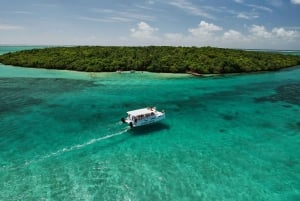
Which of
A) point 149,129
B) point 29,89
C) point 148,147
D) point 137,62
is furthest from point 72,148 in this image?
point 137,62

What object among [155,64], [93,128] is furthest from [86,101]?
[155,64]

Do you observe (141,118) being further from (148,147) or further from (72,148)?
(72,148)

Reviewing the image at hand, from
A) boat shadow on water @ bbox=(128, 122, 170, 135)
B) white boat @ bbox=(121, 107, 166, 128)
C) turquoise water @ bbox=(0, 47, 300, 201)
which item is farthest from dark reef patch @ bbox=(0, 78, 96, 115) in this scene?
boat shadow on water @ bbox=(128, 122, 170, 135)

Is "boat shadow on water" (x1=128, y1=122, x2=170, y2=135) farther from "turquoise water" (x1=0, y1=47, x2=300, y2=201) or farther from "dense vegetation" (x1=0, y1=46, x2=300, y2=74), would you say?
"dense vegetation" (x1=0, y1=46, x2=300, y2=74)

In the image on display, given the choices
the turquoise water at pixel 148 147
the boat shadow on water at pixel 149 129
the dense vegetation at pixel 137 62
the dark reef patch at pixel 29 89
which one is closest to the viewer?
the turquoise water at pixel 148 147

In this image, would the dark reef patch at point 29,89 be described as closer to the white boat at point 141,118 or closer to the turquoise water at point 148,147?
the turquoise water at point 148,147

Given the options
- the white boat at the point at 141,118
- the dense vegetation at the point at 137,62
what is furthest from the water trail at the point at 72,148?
the dense vegetation at the point at 137,62
